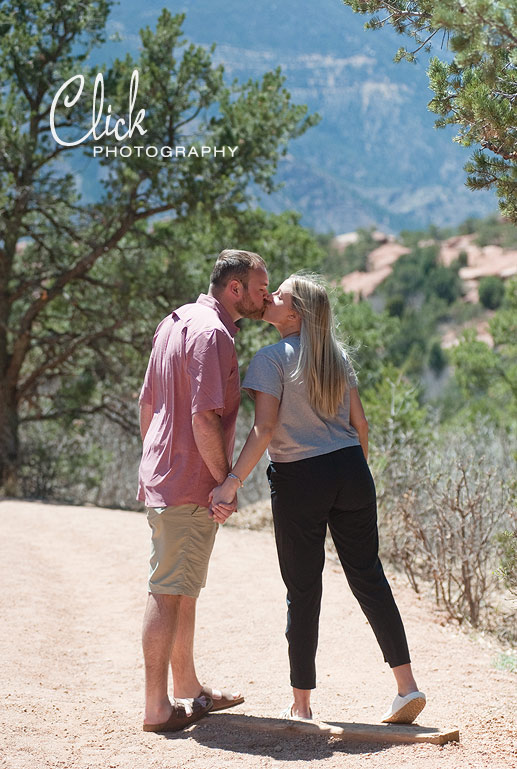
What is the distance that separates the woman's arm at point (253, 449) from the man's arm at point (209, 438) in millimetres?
69

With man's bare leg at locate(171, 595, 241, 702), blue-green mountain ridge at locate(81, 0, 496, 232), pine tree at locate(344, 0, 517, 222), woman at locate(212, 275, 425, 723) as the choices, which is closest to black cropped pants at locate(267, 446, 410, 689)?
woman at locate(212, 275, 425, 723)

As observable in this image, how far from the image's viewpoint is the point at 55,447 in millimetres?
11625

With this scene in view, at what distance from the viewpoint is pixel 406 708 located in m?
2.94

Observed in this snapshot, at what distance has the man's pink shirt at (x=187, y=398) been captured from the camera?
9.55ft

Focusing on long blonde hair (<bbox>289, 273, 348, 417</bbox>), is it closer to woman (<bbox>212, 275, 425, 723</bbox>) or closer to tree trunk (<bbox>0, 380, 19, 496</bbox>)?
woman (<bbox>212, 275, 425, 723</bbox>)

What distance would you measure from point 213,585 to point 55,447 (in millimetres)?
6501

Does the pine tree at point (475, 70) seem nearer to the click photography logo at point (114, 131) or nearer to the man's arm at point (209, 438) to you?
the man's arm at point (209, 438)

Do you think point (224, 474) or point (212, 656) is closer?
Result: point (224, 474)

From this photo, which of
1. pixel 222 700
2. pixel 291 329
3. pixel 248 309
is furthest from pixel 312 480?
pixel 222 700

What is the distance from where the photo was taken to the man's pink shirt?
115 inches

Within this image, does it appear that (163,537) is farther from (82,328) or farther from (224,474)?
(82,328)

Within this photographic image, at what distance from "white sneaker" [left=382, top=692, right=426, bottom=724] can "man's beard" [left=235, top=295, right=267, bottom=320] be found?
1422 mm

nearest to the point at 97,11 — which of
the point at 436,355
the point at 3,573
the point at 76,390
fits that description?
the point at 76,390

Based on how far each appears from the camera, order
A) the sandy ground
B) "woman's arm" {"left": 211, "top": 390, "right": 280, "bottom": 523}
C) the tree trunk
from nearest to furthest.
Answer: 1. the sandy ground
2. "woman's arm" {"left": 211, "top": 390, "right": 280, "bottom": 523}
3. the tree trunk
